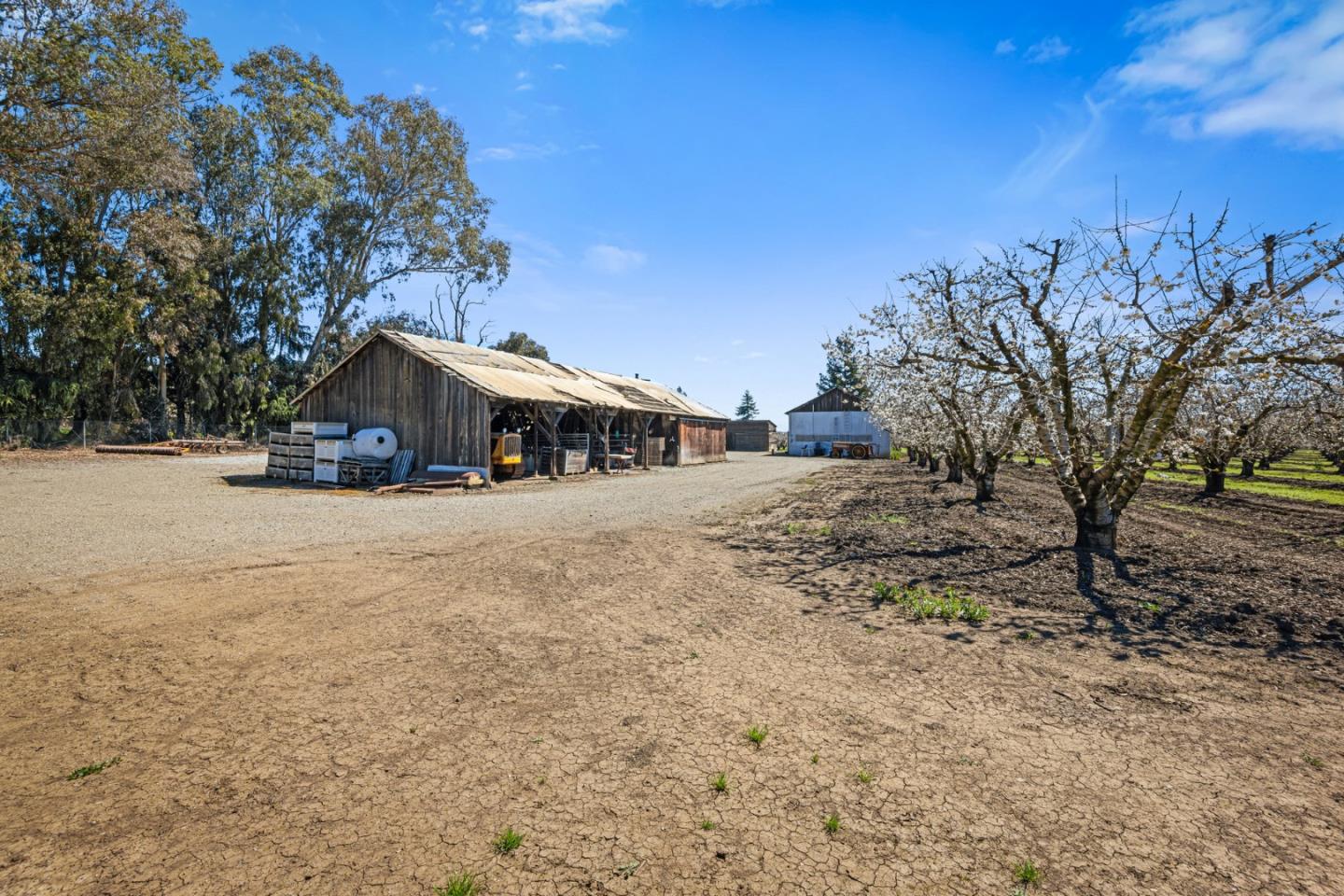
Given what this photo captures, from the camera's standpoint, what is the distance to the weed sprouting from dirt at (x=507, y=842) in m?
2.66

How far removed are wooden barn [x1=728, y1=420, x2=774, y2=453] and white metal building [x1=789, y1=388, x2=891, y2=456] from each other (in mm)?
7154

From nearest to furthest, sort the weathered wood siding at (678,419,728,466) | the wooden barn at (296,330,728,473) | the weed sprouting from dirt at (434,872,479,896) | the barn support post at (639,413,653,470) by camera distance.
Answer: the weed sprouting from dirt at (434,872,479,896), the wooden barn at (296,330,728,473), the barn support post at (639,413,653,470), the weathered wood siding at (678,419,728,466)

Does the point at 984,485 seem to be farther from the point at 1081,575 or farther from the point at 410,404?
the point at 410,404

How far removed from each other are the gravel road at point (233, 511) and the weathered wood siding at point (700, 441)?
1117 centimetres

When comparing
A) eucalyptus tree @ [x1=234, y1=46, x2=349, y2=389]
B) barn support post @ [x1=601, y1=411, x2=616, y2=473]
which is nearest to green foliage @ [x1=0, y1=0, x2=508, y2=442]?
eucalyptus tree @ [x1=234, y1=46, x2=349, y2=389]

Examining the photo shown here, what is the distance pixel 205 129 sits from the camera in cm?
3572

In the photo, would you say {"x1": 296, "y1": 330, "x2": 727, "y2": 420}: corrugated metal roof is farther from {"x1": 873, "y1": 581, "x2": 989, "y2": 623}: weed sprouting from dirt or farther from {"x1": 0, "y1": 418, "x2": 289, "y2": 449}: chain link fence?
{"x1": 873, "y1": 581, "x2": 989, "y2": 623}: weed sprouting from dirt

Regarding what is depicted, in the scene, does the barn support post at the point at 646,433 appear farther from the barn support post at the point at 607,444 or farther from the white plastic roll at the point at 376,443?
the white plastic roll at the point at 376,443

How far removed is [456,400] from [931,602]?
16.2 m

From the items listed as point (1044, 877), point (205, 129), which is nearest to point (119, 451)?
point (205, 129)

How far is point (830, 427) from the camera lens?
167 feet

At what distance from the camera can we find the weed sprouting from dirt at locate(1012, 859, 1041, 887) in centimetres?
250

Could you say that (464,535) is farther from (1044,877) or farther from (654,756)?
(1044,877)

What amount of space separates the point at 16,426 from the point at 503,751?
3740cm
